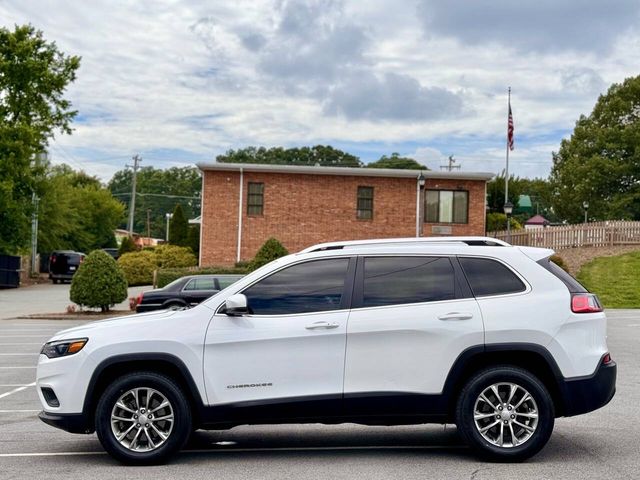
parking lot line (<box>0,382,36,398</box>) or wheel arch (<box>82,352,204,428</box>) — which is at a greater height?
wheel arch (<box>82,352,204,428</box>)

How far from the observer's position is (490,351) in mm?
6957

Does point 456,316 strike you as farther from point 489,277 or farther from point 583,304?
point 583,304

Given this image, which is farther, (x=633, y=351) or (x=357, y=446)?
(x=633, y=351)

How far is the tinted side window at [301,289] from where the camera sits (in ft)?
23.2

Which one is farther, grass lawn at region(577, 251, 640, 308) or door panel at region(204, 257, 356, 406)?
grass lawn at region(577, 251, 640, 308)

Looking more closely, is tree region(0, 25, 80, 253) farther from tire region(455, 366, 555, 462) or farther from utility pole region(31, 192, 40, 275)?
tire region(455, 366, 555, 462)

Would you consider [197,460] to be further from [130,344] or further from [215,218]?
[215,218]

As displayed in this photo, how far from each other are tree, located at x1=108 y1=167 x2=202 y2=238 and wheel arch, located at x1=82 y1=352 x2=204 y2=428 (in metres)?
131

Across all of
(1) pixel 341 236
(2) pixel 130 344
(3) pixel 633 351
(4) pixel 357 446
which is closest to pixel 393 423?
(4) pixel 357 446

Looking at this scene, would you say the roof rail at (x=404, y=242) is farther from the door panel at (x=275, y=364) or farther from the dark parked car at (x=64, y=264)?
the dark parked car at (x=64, y=264)

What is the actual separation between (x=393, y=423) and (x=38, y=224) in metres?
51.7

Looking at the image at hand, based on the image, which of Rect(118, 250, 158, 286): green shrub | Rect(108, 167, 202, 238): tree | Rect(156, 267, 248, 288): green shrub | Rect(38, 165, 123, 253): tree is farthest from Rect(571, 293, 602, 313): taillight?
Rect(108, 167, 202, 238): tree

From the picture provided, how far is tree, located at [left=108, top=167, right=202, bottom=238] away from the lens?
139 m

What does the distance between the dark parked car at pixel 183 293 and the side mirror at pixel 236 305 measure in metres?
15.5
